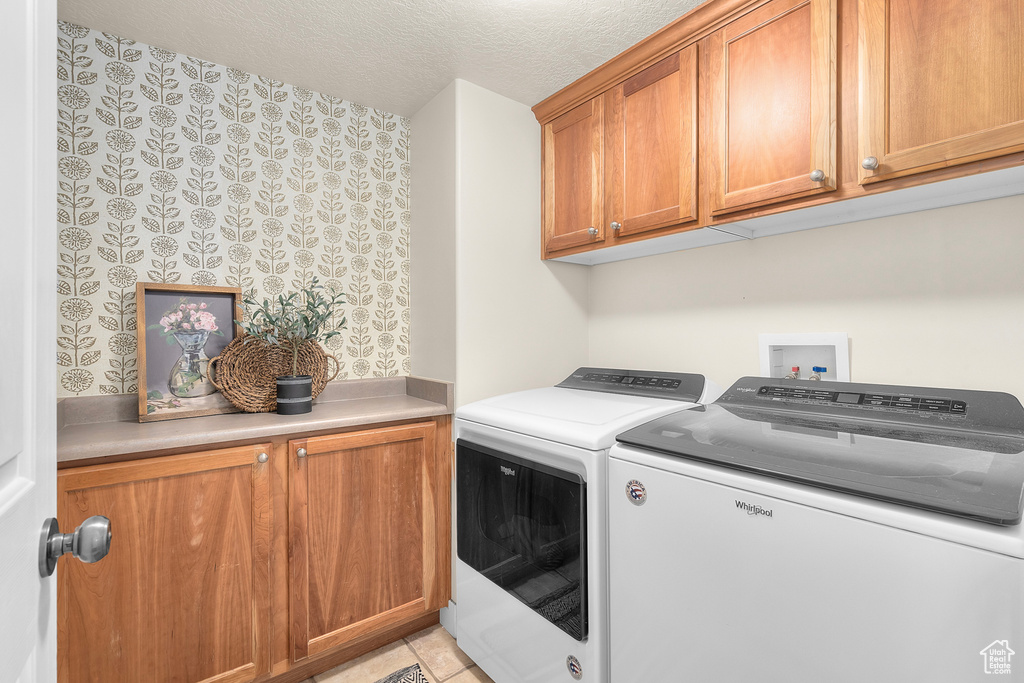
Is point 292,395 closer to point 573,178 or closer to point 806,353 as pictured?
point 573,178

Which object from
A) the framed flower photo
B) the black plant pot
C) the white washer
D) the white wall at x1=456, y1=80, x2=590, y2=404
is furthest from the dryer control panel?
the framed flower photo

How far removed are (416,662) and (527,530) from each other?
2.62ft

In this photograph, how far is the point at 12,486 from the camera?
0.46 meters

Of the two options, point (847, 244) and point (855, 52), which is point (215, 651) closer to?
point (847, 244)

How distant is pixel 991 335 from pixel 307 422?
6.82 ft

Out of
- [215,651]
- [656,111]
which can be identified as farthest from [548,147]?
[215,651]

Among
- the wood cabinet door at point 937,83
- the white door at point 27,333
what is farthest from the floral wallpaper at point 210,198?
the wood cabinet door at point 937,83

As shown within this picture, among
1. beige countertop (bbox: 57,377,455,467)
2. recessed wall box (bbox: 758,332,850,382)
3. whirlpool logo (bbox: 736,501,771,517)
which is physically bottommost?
whirlpool logo (bbox: 736,501,771,517)

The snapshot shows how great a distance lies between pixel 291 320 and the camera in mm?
1802

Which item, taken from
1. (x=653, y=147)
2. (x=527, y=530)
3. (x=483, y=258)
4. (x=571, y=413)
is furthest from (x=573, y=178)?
(x=527, y=530)

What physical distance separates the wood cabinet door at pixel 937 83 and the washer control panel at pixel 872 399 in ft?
1.97

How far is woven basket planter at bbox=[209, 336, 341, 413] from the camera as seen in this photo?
68.1 inches

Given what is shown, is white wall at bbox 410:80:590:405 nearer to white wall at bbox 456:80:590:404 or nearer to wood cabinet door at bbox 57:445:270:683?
white wall at bbox 456:80:590:404

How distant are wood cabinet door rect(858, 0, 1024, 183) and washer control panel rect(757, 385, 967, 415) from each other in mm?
602
